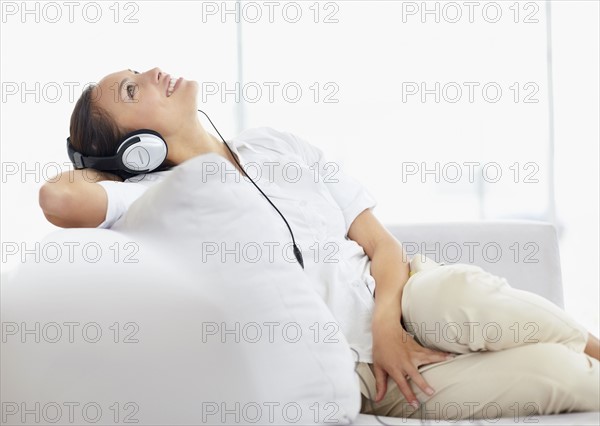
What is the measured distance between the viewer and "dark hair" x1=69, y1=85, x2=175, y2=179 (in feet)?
4.65

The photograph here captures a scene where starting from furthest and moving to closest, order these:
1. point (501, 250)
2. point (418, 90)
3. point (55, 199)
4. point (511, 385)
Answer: point (418, 90) < point (501, 250) < point (55, 199) < point (511, 385)

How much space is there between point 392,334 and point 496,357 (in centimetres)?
18

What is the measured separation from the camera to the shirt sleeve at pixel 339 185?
154 cm

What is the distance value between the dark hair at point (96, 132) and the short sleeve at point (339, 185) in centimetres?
40

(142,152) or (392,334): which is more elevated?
(142,152)

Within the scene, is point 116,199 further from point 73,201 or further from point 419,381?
point 419,381

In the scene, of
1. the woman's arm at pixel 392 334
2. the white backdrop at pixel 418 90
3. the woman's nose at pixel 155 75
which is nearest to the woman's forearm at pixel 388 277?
the woman's arm at pixel 392 334

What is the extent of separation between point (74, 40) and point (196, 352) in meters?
3.20

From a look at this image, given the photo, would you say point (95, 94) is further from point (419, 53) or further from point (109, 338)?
point (419, 53)

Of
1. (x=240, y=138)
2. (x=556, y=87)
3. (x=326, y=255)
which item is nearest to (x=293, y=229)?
(x=326, y=255)

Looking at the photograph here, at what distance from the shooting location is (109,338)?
2.93 feet

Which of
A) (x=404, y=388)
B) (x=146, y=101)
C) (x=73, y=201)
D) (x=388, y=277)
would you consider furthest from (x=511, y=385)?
(x=146, y=101)

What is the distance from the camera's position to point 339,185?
1.55 m

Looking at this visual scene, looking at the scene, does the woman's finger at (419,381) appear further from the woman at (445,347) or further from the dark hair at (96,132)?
the dark hair at (96,132)
